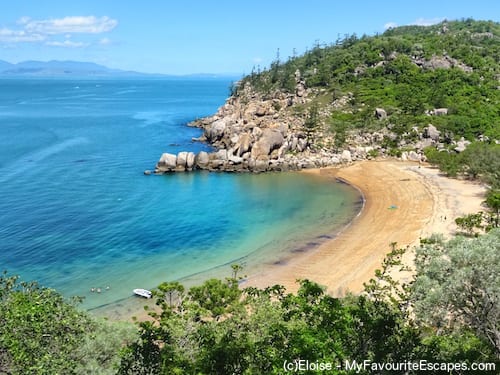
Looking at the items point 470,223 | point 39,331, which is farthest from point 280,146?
point 39,331

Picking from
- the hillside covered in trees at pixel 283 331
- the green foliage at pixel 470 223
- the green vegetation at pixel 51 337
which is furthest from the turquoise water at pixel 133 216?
the green vegetation at pixel 51 337

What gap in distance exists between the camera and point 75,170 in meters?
74.2

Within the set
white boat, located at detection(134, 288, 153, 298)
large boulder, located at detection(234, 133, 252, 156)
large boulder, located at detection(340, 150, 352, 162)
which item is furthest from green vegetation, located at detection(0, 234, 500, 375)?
large boulder, located at detection(340, 150, 352, 162)

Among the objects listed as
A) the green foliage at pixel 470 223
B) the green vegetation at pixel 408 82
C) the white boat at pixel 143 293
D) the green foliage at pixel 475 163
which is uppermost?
the green vegetation at pixel 408 82

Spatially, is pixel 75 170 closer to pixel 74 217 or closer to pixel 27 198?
pixel 27 198

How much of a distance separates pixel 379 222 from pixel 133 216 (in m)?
32.5

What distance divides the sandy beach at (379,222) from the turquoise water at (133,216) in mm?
3064

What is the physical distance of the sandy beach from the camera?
38.4 metres

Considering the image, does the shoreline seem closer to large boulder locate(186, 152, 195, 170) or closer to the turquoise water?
the turquoise water

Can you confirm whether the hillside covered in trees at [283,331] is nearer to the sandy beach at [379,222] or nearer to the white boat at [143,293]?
the white boat at [143,293]

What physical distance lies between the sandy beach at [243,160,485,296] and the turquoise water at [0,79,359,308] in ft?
10.1

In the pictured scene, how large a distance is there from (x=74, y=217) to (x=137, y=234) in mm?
10621

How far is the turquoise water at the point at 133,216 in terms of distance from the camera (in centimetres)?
3988

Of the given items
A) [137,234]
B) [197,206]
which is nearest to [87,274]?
[137,234]
